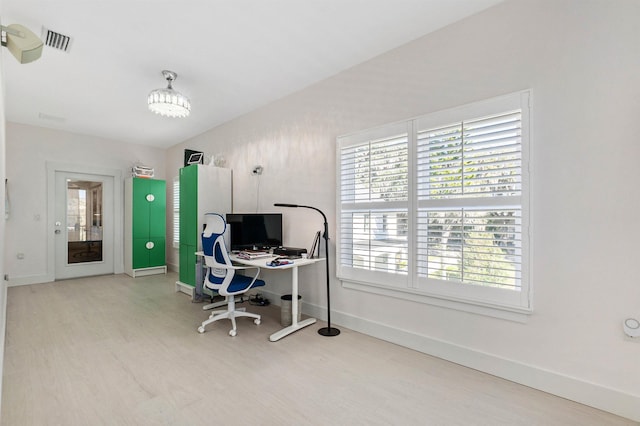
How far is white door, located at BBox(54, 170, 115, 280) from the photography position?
553 centimetres

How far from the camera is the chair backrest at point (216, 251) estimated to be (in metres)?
3.10

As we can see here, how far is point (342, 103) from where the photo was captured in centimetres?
332

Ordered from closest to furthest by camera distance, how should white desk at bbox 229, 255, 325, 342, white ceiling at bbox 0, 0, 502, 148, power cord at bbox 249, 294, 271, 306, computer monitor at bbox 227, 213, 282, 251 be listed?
white ceiling at bbox 0, 0, 502, 148
white desk at bbox 229, 255, 325, 342
computer monitor at bbox 227, 213, 282, 251
power cord at bbox 249, 294, 271, 306

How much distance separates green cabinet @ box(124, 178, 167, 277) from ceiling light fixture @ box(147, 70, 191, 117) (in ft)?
10.8

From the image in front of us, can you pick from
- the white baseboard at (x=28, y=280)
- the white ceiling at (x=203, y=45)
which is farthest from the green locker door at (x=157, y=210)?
the white ceiling at (x=203, y=45)

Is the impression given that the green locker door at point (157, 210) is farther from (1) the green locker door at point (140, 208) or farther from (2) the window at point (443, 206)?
(2) the window at point (443, 206)

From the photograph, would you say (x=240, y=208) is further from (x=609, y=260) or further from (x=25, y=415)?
(x=609, y=260)

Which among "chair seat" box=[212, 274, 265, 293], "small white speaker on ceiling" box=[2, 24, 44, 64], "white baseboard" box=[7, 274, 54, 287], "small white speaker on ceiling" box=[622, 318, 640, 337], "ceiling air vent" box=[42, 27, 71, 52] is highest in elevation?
"ceiling air vent" box=[42, 27, 71, 52]

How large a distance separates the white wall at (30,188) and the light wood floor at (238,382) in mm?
2488

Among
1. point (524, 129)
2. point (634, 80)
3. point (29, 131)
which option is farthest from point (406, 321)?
point (29, 131)

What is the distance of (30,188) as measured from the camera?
5.18 metres

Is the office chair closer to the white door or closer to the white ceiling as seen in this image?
the white ceiling

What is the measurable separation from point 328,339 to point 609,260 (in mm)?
2288

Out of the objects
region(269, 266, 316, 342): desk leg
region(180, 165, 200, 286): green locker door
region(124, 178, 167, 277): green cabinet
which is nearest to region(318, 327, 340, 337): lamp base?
region(269, 266, 316, 342): desk leg
